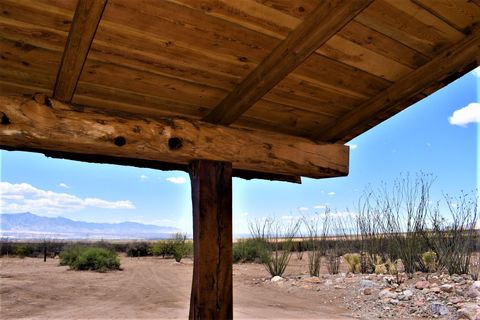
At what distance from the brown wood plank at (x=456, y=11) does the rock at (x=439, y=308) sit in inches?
141

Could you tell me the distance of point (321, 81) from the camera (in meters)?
1.95

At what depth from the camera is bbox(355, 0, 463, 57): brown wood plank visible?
1.53m

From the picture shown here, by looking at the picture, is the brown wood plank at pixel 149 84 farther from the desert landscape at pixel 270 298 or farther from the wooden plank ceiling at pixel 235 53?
the desert landscape at pixel 270 298

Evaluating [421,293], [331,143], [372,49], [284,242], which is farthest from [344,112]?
[284,242]

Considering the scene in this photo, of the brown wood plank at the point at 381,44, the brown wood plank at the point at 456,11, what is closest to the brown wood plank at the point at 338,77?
the brown wood plank at the point at 381,44

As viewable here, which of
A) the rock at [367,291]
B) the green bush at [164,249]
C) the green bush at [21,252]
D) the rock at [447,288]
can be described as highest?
the rock at [447,288]

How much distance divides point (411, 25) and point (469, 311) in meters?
3.60

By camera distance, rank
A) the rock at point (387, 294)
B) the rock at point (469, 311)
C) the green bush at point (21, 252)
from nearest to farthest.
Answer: the rock at point (469, 311)
the rock at point (387, 294)
the green bush at point (21, 252)

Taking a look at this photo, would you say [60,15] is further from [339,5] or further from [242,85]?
[339,5]

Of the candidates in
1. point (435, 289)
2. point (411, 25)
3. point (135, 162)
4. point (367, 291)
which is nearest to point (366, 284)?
point (367, 291)

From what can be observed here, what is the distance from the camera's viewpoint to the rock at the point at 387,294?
4.86 metres

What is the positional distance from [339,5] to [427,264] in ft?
18.1

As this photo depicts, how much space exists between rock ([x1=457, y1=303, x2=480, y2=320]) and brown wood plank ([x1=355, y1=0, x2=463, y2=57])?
3.30 metres

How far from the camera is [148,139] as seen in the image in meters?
1.85
